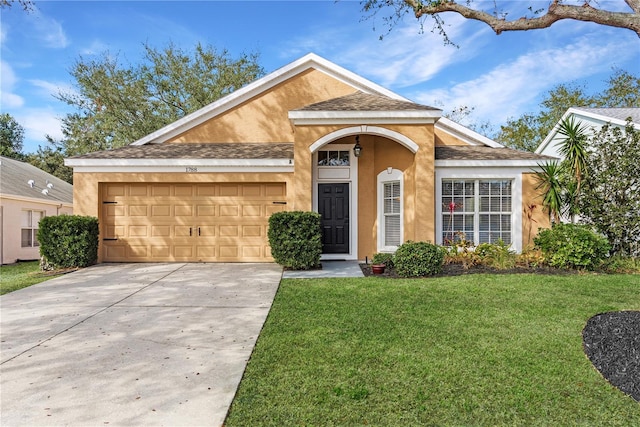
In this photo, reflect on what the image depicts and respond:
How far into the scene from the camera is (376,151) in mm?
11172

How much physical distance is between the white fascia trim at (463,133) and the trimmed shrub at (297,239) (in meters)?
5.88

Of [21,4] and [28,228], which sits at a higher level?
[21,4]

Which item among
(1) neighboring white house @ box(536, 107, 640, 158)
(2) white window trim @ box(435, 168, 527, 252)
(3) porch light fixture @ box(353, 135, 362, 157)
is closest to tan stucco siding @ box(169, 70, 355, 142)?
(3) porch light fixture @ box(353, 135, 362, 157)

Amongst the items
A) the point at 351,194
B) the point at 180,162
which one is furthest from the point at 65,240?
the point at 351,194

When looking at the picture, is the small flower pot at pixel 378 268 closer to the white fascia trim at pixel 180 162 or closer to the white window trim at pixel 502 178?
the white window trim at pixel 502 178

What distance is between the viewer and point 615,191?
9742mm

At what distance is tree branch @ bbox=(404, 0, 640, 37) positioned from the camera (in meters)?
4.23

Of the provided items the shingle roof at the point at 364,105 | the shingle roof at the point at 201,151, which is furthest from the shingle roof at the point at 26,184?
the shingle roof at the point at 364,105

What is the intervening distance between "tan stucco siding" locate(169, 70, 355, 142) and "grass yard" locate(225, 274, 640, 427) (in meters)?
7.06

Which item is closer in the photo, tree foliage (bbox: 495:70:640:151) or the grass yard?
the grass yard

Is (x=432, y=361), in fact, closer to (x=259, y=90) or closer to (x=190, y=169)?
(x=190, y=169)

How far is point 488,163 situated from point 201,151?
8.58 m

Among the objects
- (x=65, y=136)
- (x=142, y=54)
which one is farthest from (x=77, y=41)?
(x=65, y=136)

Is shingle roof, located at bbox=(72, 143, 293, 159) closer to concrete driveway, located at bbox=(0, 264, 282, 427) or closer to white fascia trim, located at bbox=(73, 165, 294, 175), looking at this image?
white fascia trim, located at bbox=(73, 165, 294, 175)
